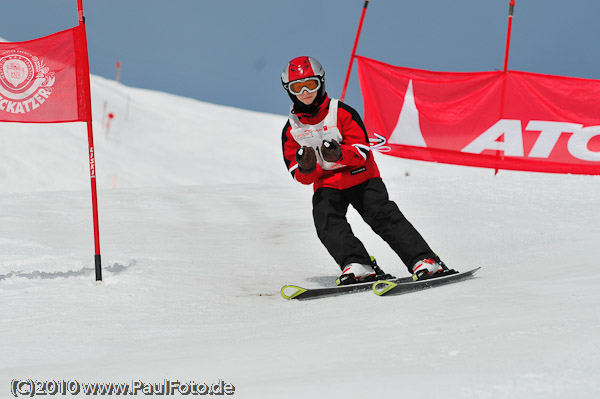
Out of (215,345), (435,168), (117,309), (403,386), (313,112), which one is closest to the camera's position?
(403,386)

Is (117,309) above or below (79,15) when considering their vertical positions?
below

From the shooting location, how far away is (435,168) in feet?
95.7

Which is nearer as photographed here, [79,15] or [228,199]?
[79,15]

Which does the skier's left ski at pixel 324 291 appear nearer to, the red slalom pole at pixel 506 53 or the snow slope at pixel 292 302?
the snow slope at pixel 292 302

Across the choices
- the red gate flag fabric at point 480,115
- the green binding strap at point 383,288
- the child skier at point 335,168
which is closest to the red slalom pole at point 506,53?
the red gate flag fabric at point 480,115

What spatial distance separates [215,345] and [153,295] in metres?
1.64

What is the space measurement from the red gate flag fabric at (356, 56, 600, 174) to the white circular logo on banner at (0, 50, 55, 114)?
544 cm

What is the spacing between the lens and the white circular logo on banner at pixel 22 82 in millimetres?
4656

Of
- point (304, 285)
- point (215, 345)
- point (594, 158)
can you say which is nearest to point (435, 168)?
point (594, 158)

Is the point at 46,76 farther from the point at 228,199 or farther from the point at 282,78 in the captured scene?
the point at 228,199

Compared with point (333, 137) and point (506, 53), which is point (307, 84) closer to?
point (333, 137)

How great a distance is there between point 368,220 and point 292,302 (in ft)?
2.87

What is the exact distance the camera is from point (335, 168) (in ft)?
14.9

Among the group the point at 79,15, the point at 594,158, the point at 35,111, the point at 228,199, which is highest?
the point at 79,15
